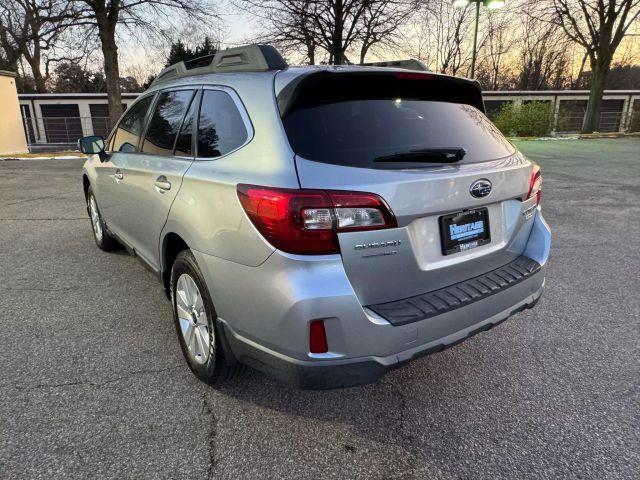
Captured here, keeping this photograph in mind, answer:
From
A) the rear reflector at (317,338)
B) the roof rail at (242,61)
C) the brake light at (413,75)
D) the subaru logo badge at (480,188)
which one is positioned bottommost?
the rear reflector at (317,338)

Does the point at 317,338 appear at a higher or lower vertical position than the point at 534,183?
lower

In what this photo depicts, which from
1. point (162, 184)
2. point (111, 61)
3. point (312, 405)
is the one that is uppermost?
point (111, 61)

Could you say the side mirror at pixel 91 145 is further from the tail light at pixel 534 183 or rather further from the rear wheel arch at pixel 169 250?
the tail light at pixel 534 183

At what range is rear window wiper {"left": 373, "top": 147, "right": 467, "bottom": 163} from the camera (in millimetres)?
2029

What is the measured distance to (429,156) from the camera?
7.00 ft

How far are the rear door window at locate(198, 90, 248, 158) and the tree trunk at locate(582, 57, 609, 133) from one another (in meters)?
32.5

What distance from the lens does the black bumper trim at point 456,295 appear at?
1.91 meters

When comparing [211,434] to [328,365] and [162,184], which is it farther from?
[162,184]

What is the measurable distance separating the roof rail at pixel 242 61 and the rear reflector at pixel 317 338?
1307 mm

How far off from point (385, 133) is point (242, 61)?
3.04 feet

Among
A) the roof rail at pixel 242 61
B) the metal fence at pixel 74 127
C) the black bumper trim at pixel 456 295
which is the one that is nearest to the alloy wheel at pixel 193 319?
the black bumper trim at pixel 456 295

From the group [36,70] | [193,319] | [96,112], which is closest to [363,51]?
[96,112]

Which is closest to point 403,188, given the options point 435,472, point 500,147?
point 500,147

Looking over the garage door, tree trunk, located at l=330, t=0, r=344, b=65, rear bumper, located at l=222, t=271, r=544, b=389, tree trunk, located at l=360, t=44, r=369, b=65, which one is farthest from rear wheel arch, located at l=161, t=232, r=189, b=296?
the garage door
